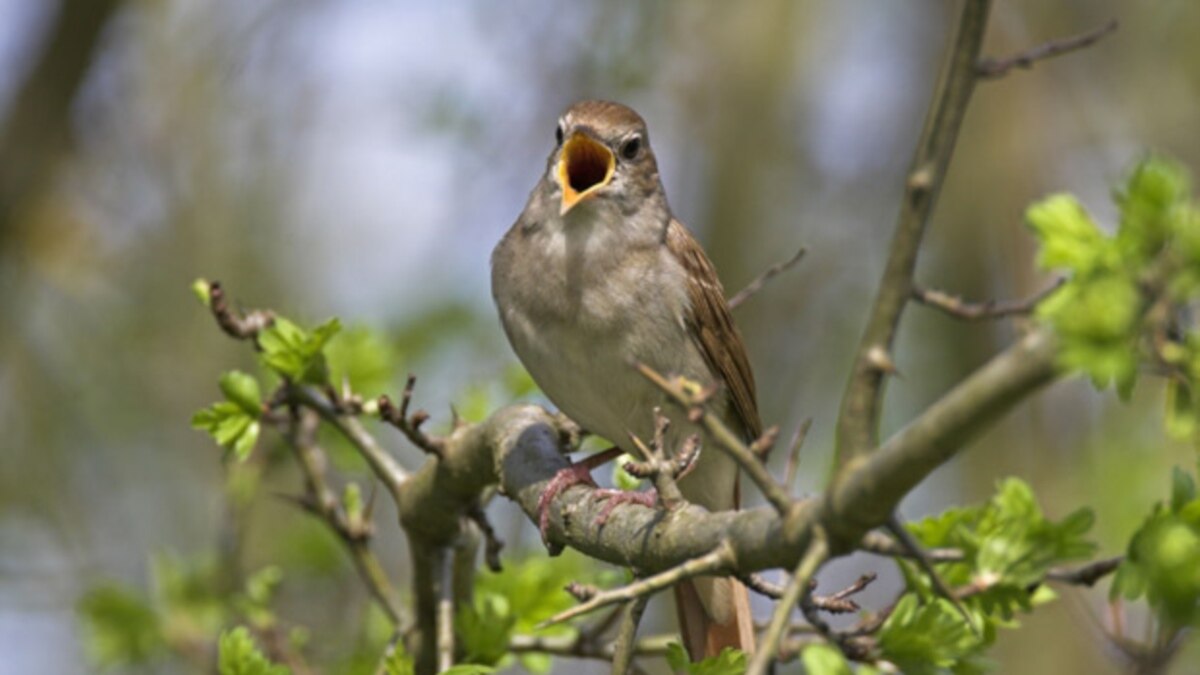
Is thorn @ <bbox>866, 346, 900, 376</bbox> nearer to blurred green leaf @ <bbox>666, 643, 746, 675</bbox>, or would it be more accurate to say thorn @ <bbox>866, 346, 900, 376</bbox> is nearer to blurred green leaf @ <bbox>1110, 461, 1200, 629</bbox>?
blurred green leaf @ <bbox>1110, 461, 1200, 629</bbox>

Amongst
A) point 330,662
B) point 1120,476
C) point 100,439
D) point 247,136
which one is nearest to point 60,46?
point 330,662

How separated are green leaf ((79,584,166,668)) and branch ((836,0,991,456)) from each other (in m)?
2.81

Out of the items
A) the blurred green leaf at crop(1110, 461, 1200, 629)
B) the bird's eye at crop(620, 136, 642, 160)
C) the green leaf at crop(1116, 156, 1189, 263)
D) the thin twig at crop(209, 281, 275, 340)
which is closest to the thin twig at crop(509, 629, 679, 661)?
the thin twig at crop(209, 281, 275, 340)

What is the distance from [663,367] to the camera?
4.08 m

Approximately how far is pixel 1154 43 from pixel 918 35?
128cm

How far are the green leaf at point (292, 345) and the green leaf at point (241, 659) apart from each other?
59 cm

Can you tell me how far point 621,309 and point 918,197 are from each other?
6.98ft

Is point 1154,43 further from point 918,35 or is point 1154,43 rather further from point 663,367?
point 663,367

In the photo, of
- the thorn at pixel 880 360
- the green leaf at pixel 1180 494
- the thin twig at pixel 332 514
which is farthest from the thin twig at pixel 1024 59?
the thin twig at pixel 332 514

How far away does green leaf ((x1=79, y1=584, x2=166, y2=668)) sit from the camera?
13.8ft

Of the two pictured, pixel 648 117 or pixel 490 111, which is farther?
pixel 648 117

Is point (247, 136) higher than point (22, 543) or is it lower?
higher

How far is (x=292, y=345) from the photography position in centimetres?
326

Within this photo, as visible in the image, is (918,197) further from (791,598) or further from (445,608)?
(445,608)
